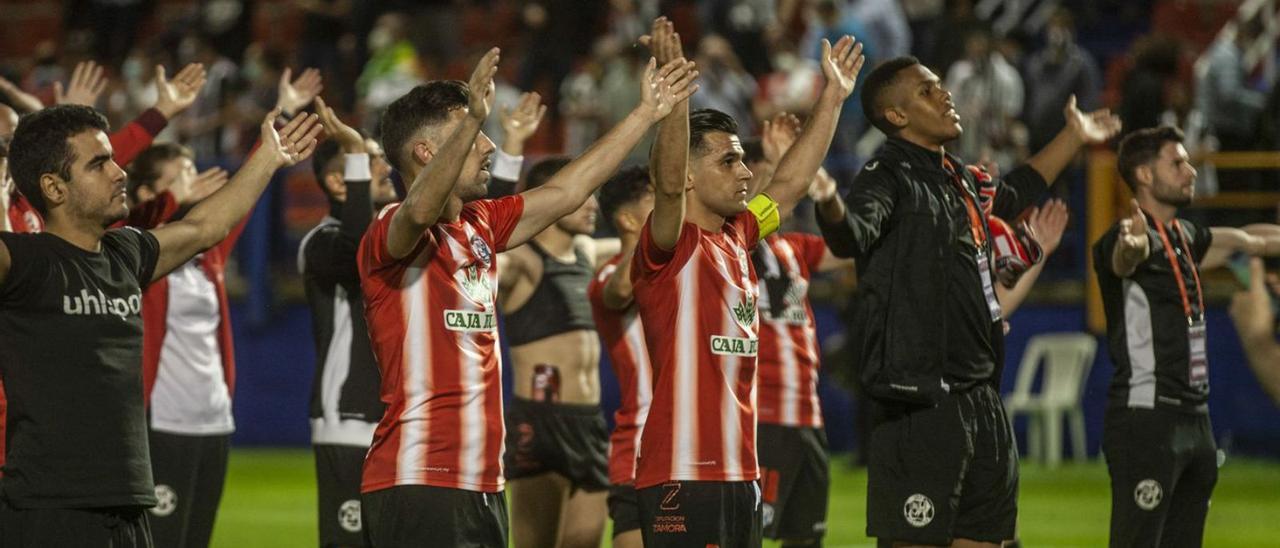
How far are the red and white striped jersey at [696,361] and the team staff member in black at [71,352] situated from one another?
1842 mm

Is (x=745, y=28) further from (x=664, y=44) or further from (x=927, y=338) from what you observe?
(x=664, y=44)

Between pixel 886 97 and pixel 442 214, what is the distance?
7.47ft

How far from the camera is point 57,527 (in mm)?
5336

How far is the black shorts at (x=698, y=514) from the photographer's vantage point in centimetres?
616

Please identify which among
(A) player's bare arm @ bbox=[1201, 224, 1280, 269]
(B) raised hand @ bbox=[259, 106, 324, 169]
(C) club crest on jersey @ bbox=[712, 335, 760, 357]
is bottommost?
(C) club crest on jersey @ bbox=[712, 335, 760, 357]

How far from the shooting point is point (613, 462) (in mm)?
8375

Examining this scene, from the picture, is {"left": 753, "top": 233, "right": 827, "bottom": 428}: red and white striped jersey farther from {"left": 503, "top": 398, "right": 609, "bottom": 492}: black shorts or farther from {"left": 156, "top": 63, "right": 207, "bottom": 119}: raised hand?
{"left": 156, "top": 63, "right": 207, "bottom": 119}: raised hand

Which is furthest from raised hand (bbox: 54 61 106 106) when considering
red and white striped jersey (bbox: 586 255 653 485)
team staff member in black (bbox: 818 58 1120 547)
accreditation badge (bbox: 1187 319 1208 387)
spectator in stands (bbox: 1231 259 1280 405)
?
spectator in stands (bbox: 1231 259 1280 405)

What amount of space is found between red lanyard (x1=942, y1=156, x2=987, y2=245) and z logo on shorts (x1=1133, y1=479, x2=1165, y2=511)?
1803 millimetres

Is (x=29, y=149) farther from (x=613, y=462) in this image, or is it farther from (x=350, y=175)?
(x=613, y=462)

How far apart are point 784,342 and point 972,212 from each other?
221 cm

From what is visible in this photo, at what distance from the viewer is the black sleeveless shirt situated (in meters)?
8.95

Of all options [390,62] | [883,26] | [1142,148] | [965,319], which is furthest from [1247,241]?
[390,62]

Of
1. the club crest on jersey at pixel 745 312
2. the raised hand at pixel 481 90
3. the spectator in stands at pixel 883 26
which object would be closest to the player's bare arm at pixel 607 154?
the raised hand at pixel 481 90
